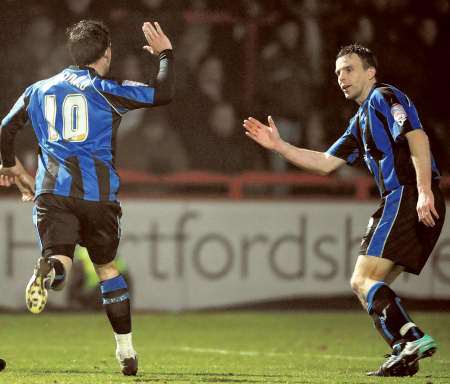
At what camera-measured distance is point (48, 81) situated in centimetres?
732

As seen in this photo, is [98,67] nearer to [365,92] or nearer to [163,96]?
[163,96]

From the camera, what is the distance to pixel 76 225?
283 inches

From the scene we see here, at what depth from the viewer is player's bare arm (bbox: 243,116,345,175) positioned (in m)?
7.19

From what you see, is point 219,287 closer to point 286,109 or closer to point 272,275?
point 272,275

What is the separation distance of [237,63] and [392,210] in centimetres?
805

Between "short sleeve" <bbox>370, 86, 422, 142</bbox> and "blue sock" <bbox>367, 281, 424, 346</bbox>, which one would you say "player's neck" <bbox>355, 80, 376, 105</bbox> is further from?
"blue sock" <bbox>367, 281, 424, 346</bbox>

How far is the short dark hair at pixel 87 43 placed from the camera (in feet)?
23.6

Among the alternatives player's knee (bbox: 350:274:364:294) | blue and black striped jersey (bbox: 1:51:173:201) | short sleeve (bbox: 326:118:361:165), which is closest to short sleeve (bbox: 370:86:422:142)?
short sleeve (bbox: 326:118:361:165)

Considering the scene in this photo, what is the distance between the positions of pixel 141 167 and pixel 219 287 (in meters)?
1.91

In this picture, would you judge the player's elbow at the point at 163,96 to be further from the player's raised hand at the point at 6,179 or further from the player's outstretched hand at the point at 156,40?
the player's raised hand at the point at 6,179

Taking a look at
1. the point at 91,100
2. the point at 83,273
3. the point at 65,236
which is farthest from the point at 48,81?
the point at 83,273

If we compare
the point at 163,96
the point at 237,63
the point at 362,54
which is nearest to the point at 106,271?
the point at 163,96

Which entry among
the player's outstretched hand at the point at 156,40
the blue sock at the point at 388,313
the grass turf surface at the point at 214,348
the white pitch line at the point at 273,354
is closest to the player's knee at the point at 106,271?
the grass turf surface at the point at 214,348

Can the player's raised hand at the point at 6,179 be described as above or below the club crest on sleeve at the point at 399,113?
below
